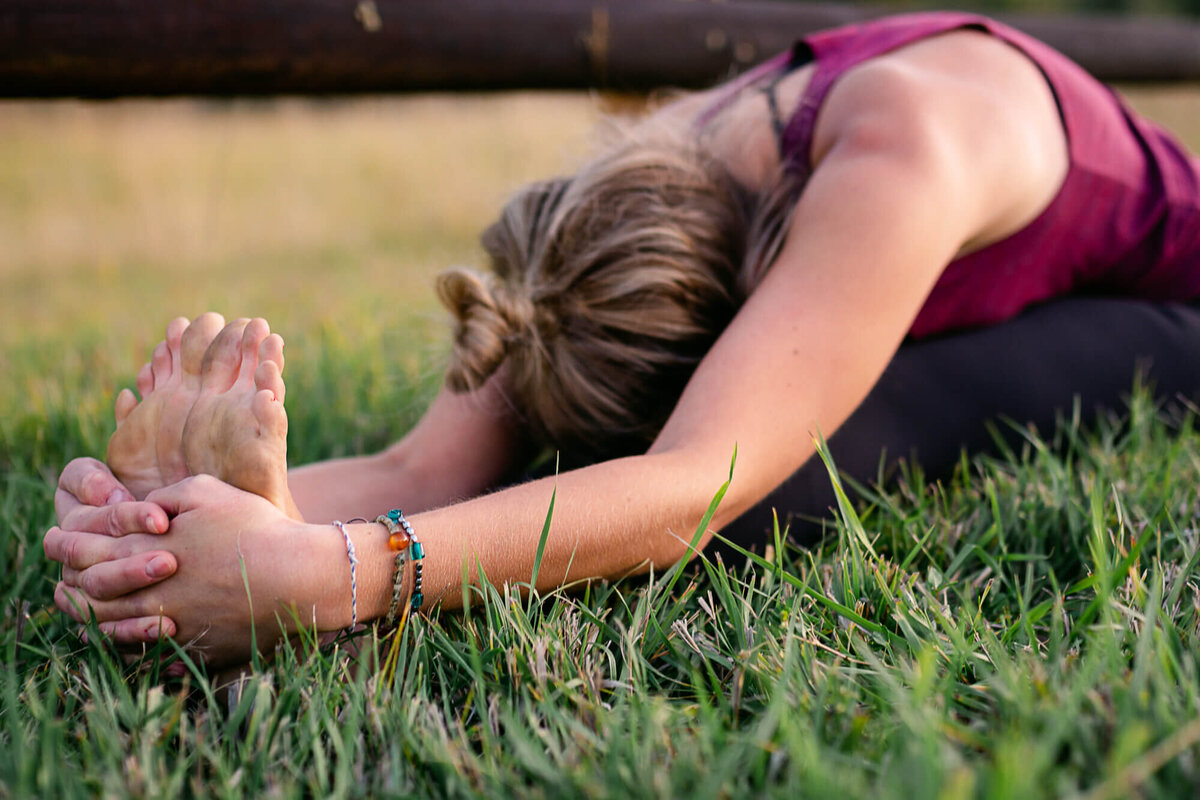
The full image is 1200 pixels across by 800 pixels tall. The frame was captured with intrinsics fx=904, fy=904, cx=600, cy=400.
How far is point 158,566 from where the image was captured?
3.47 feet

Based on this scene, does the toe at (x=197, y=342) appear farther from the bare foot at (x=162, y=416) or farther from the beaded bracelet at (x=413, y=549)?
the beaded bracelet at (x=413, y=549)

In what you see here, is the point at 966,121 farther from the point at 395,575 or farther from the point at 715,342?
the point at 395,575

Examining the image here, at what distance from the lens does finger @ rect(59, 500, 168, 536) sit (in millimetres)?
1083

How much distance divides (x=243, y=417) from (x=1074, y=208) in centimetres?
159

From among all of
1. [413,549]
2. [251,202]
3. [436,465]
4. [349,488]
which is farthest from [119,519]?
[251,202]

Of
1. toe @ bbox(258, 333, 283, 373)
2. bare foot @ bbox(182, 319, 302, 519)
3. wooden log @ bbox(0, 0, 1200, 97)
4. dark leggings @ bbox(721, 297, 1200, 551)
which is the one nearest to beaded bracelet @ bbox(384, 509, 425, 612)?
bare foot @ bbox(182, 319, 302, 519)

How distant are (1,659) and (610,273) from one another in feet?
3.41

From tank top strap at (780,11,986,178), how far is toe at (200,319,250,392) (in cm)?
98

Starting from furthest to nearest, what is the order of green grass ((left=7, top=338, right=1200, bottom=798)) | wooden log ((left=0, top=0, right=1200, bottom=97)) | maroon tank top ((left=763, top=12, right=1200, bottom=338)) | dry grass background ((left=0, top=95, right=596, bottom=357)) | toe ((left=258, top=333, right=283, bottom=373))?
dry grass background ((left=0, top=95, right=596, bottom=357)), wooden log ((left=0, top=0, right=1200, bottom=97)), maroon tank top ((left=763, top=12, right=1200, bottom=338)), toe ((left=258, top=333, right=283, bottom=373)), green grass ((left=7, top=338, right=1200, bottom=798))

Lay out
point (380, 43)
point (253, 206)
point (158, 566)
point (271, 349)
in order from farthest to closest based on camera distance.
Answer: point (253, 206)
point (380, 43)
point (271, 349)
point (158, 566)

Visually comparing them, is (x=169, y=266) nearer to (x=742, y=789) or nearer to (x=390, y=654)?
(x=390, y=654)

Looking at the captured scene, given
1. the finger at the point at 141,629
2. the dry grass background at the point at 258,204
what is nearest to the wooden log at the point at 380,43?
the dry grass background at the point at 258,204

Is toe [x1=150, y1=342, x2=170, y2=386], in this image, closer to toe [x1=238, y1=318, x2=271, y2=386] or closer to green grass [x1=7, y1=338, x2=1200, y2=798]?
toe [x1=238, y1=318, x2=271, y2=386]

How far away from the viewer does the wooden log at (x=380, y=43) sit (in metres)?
1.99
